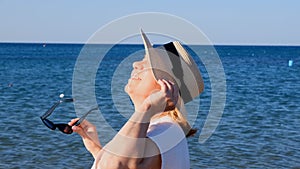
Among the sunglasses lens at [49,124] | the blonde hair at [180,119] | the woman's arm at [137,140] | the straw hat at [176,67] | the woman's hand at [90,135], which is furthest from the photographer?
the woman's hand at [90,135]

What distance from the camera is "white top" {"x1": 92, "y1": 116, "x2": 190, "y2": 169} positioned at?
2.75 m

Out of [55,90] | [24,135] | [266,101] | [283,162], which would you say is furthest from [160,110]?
[55,90]

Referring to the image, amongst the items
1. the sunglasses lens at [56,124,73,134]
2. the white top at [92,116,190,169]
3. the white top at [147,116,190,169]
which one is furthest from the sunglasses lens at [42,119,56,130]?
the white top at [147,116,190,169]

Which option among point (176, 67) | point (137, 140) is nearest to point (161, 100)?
point (137, 140)

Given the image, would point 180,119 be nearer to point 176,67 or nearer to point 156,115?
point 156,115

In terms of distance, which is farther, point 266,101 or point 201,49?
point 266,101

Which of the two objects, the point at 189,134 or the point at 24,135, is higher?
the point at 189,134

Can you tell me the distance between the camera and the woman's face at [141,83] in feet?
9.24

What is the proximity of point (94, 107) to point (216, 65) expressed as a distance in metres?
0.60

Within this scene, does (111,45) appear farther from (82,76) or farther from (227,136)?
(227,136)

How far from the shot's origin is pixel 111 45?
9.06 feet

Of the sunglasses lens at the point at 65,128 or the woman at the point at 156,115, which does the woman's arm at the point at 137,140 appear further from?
the sunglasses lens at the point at 65,128

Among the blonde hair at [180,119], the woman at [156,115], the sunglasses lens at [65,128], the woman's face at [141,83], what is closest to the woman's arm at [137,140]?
the woman at [156,115]

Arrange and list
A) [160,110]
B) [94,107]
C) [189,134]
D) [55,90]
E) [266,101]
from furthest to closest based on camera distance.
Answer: [55,90] < [266,101] < [189,134] < [94,107] < [160,110]
